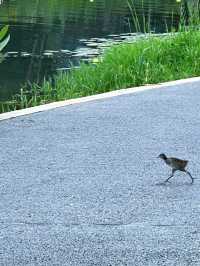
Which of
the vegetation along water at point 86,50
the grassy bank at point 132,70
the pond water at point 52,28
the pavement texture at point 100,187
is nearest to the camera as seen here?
the pavement texture at point 100,187

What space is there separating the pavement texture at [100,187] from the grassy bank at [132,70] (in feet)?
5.30

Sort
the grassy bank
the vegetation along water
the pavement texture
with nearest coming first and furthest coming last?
the pavement texture, the grassy bank, the vegetation along water

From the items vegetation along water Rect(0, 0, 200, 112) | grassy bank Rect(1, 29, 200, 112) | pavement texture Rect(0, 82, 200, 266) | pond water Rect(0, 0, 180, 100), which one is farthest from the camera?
pond water Rect(0, 0, 180, 100)

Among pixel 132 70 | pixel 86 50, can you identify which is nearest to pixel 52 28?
pixel 86 50

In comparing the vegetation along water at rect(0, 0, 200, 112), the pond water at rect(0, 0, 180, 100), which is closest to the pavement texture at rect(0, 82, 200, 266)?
the vegetation along water at rect(0, 0, 200, 112)

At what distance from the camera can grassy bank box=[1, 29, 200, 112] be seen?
30.7 feet

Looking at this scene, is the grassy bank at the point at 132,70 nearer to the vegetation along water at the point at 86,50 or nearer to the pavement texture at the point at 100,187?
the vegetation along water at the point at 86,50

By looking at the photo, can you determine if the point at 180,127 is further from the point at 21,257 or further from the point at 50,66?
the point at 50,66

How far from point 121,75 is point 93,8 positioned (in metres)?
18.8

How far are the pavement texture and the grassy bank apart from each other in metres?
1.62

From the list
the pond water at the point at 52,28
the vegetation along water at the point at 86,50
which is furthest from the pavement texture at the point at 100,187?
the pond water at the point at 52,28

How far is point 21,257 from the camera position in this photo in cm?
388

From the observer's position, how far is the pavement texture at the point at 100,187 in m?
4.00

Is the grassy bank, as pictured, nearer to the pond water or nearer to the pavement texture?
the pavement texture
